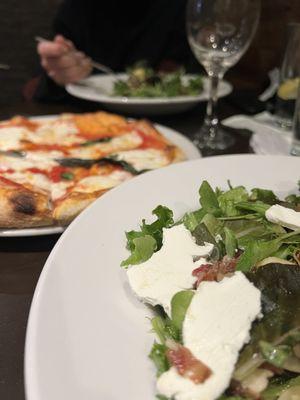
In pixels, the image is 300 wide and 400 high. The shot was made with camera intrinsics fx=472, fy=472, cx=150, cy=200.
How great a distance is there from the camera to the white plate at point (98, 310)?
0.52 meters

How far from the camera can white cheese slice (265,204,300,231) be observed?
0.78m

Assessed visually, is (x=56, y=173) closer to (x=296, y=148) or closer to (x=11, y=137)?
(x=11, y=137)

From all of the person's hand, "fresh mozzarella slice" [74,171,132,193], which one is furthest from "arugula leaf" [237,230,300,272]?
the person's hand

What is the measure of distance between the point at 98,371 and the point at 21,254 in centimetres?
48

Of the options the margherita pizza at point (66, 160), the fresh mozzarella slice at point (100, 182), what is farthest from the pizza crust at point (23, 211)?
the fresh mozzarella slice at point (100, 182)

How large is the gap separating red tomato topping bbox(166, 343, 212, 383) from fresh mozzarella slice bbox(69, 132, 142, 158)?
88cm

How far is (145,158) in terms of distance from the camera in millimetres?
1298

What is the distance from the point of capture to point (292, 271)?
63 centimetres

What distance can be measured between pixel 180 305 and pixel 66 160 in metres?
0.78

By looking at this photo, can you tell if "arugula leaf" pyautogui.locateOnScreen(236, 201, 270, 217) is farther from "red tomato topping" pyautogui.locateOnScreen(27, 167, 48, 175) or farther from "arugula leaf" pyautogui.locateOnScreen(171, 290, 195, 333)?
"red tomato topping" pyautogui.locateOnScreen(27, 167, 48, 175)

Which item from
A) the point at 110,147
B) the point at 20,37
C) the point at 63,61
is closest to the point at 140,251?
the point at 110,147

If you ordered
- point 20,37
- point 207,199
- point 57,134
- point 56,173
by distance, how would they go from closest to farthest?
point 207,199 < point 56,173 < point 57,134 < point 20,37

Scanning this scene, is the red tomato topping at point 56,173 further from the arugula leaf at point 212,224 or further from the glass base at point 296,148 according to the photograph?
the glass base at point 296,148

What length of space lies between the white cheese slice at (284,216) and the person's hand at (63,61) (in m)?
1.56
